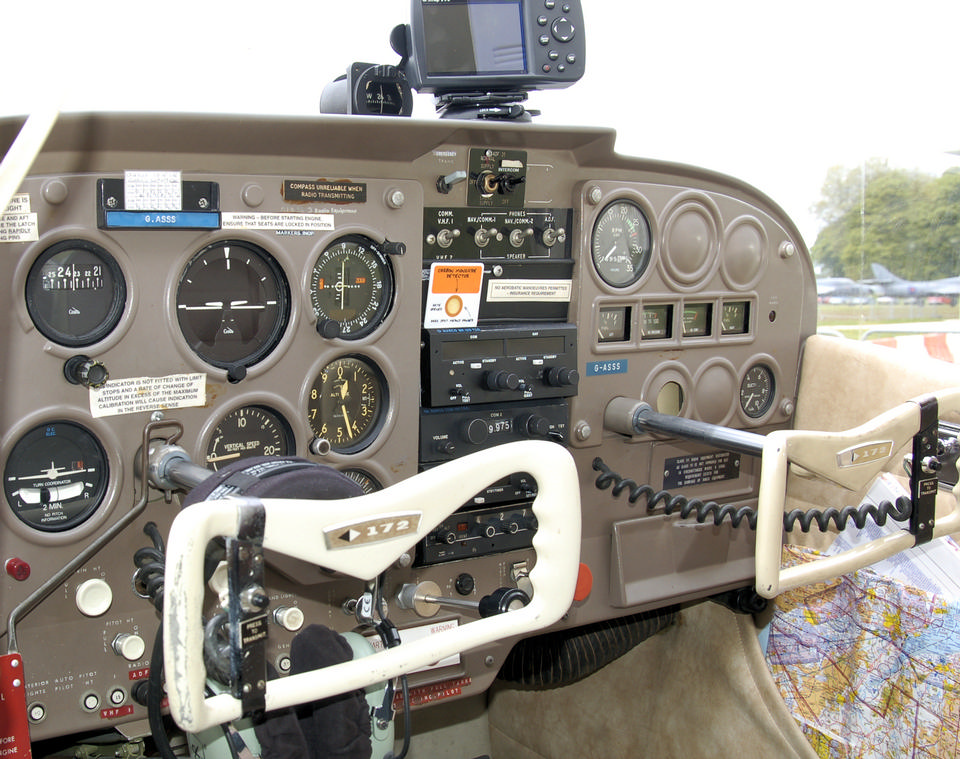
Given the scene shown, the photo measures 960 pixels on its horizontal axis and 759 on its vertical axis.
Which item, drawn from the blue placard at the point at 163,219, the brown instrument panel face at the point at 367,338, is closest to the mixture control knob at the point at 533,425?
the brown instrument panel face at the point at 367,338

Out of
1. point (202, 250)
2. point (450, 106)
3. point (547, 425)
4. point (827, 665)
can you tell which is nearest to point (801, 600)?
point (827, 665)

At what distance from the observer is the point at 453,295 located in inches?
78.3

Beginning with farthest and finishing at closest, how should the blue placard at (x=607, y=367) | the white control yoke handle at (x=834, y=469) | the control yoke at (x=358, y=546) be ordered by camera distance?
1. the blue placard at (x=607, y=367)
2. the white control yoke handle at (x=834, y=469)
3. the control yoke at (x=358, y=546)

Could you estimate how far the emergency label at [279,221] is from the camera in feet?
5.50

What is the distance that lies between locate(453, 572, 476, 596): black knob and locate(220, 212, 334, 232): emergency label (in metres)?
0.89

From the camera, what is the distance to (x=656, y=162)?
2.18m

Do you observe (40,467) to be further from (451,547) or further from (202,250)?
(451,547)

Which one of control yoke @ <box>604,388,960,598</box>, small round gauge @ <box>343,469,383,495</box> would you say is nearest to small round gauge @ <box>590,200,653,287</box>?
control yoke @ <box>604,388,960,598</box>

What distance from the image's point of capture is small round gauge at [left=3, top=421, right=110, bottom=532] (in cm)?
157

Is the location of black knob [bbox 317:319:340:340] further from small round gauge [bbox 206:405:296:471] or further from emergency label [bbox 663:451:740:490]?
emergency label [bbox 663:451:740:490]

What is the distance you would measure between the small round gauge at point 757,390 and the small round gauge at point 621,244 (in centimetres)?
53

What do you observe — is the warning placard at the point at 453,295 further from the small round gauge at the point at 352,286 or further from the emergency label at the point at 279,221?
the emergency label at the point at 279,221

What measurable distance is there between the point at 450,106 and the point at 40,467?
1165 mm

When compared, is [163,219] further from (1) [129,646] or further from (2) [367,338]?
(1) [129,646]
